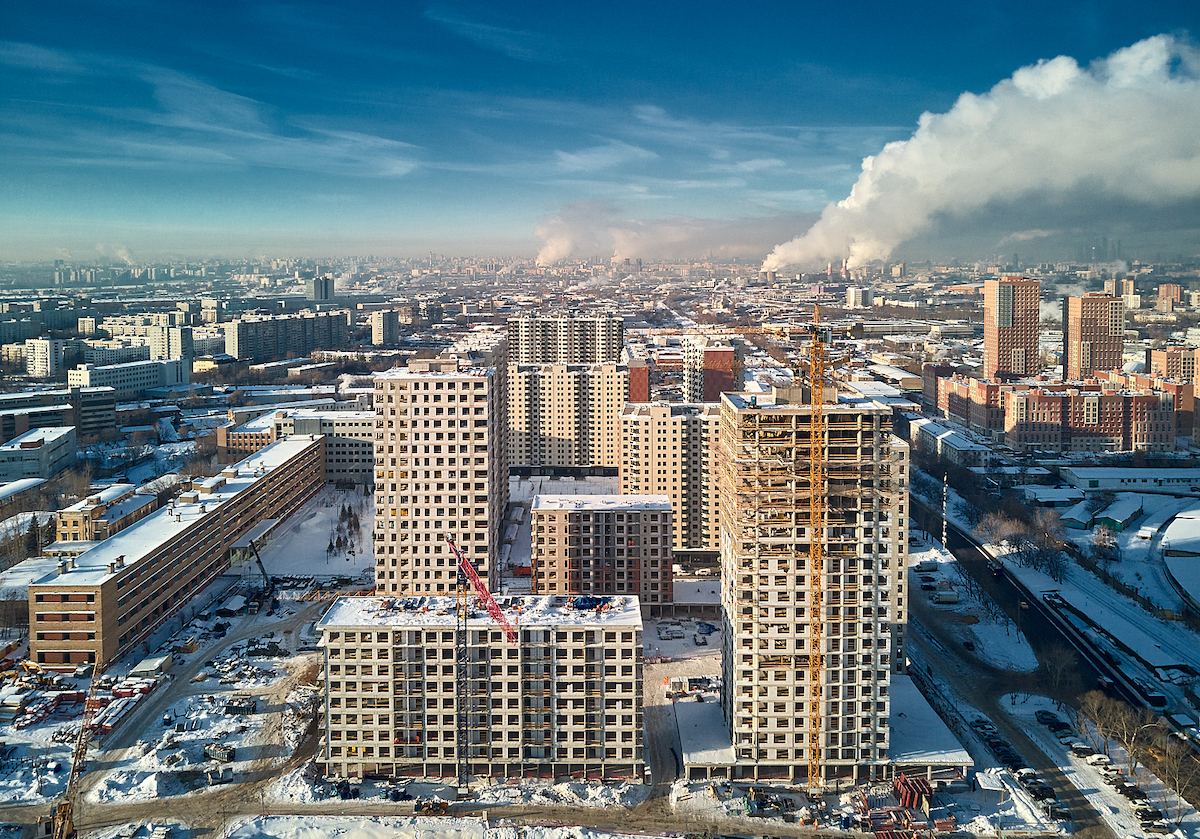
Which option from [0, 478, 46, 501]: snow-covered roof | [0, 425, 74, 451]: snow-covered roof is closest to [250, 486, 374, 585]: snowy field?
[0, 478, 46, 501]: snow-covered roof

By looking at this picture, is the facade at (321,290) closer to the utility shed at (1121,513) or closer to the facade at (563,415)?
the facade at (563,415)

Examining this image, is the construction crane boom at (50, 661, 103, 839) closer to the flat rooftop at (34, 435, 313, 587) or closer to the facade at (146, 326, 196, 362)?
the flat rooftop at (34, 435, 313, 587)

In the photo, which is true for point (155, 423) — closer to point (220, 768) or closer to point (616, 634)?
point (220, 768)

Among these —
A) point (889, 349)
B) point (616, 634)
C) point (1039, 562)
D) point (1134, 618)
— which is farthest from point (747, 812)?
point (889, 349)

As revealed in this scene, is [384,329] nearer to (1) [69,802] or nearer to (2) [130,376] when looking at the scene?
(2) [130,376]

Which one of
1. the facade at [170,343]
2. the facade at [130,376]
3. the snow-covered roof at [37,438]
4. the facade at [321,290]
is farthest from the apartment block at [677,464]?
the facade at [321,290]

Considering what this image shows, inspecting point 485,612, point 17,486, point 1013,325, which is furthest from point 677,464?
point 1013,325
